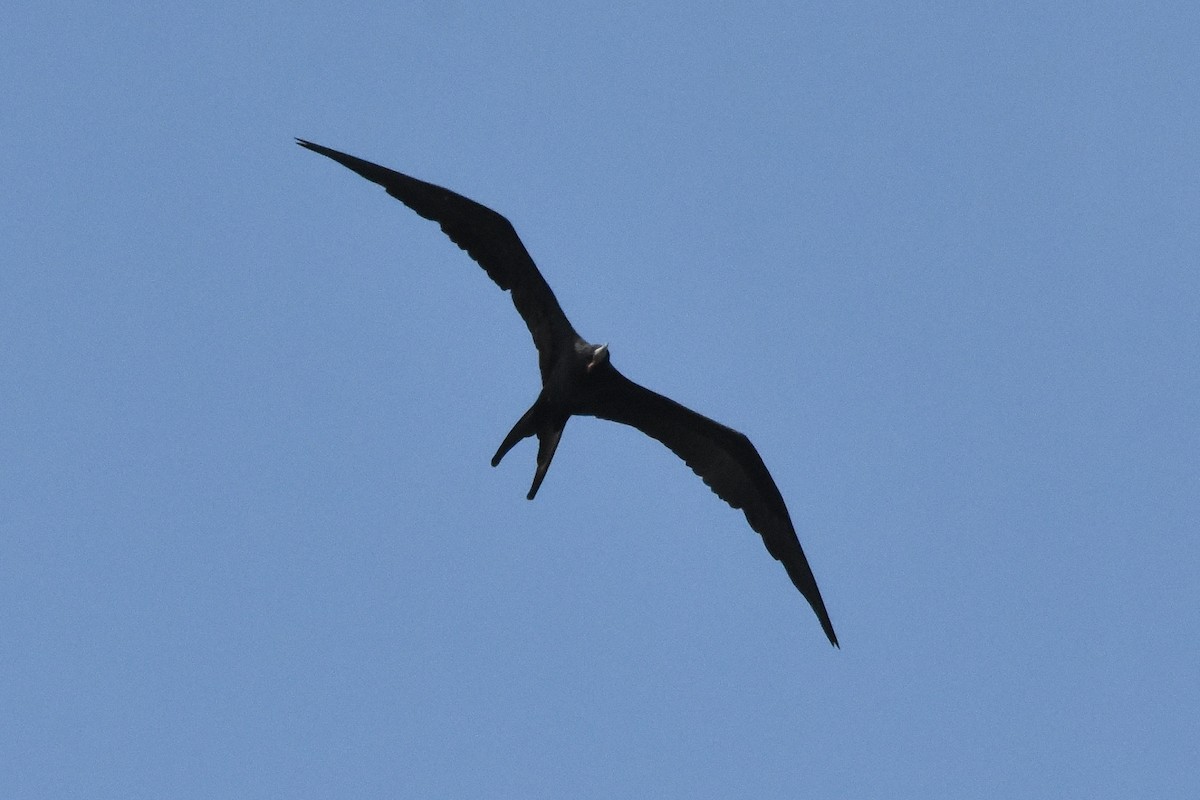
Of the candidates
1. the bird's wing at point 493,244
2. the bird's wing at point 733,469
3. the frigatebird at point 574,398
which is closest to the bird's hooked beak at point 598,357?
the frigatebird at point 574,398

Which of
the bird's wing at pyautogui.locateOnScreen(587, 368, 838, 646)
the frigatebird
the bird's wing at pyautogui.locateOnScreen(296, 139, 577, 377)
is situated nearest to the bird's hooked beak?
the frigatebird

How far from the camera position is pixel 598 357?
2039 centimetres

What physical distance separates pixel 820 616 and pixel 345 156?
892 centimetres

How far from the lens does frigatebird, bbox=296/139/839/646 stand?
20.3 metres

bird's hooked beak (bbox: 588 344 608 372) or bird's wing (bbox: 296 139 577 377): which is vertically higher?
bird's wing (bbox: 296 139 577 377)

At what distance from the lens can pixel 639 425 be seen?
22.1 m

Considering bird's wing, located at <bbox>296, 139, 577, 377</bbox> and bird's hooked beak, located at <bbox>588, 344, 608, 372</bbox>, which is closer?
bird's wing, located at <bbox>296, 139, 577, 377</bbox>

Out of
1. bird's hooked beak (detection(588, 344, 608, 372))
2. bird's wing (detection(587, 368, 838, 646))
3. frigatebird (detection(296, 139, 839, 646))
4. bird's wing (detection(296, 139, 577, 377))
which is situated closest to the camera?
bird's wing (detection(296, 139, 577, 377))

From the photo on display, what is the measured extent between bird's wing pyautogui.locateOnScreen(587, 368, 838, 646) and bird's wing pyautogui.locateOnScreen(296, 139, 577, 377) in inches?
60.6

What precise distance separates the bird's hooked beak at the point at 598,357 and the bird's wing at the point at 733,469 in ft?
4.50

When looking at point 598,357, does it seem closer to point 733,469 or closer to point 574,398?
point 574,398

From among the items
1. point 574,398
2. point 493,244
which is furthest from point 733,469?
point 493,244

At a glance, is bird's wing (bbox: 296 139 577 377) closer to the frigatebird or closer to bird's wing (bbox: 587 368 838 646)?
the frigatebird

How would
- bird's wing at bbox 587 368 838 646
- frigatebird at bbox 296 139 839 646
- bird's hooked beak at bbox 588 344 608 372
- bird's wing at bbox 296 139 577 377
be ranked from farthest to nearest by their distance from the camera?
1. bird's wing at bbox 587 368 838 646
2. bird's hooked beak at bbox 588 344 608 372
3. frigatebird at bbox 296 139 839 646
4. bird's wing at bbox 296 139 577 377
